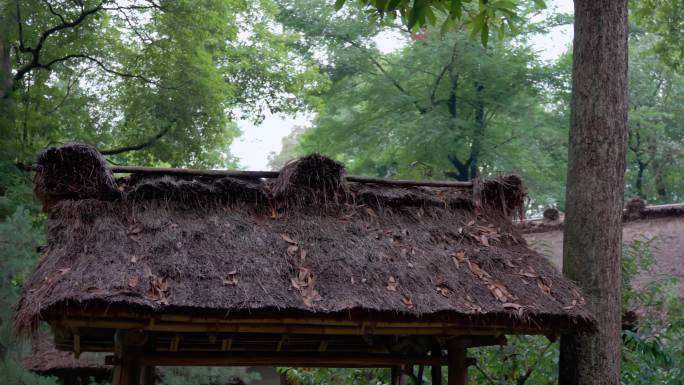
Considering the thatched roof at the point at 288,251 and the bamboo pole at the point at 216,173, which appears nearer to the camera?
the thatched roof at the point at 288,251

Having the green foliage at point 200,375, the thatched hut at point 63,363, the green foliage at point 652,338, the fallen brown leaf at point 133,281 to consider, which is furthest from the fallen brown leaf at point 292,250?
the thatched hut at point 63,363

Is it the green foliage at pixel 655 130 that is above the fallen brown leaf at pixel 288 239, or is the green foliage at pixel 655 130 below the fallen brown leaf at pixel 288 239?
above

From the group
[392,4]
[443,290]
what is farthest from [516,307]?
[392,4]

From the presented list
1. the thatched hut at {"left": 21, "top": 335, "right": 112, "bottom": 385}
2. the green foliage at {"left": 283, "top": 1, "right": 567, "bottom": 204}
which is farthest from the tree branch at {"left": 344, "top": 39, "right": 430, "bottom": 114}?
the thatched hut at {"left": 21, "top": 335, "right": 112, "bottom": 385}

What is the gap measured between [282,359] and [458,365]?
125 centimetres

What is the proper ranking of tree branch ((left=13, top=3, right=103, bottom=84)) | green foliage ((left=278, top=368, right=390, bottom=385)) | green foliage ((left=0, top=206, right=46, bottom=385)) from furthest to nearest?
tree branch ((left=13, top=3, right=103, bottom=84)), green foliage ((left=0, top=206, right=46, bottom=385)), green foliage ((left=278, top=368, right=390, bottom=385))

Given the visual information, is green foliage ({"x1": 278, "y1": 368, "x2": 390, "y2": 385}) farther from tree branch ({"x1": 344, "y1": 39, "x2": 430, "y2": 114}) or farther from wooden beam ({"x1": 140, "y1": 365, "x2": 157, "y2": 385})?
tree branch ({"x1": 344, "y1": 39, "x2": 430, "y2": 114})

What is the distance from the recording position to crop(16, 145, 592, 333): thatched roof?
432cm

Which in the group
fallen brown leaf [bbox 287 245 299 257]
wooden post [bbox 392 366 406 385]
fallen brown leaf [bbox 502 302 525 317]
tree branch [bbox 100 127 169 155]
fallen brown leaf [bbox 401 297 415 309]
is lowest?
wooden post [bbox 392 366 406 385]

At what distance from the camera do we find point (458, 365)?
538 cm

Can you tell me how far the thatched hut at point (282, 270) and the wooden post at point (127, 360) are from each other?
1 cm

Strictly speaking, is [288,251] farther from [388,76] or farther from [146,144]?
[388,76]

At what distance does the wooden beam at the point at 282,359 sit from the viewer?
199 inches

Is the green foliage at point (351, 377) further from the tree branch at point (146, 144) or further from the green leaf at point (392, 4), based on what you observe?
the tree branch at point (146, 144)
